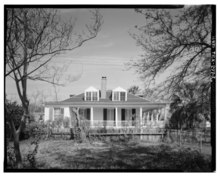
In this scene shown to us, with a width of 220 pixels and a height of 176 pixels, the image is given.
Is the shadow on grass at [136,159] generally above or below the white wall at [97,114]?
below

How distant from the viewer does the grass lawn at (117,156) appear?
14.5ft

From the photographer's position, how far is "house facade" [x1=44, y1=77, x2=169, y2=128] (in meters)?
6.44

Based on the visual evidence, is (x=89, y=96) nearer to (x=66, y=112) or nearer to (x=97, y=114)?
(x=97, y=114)

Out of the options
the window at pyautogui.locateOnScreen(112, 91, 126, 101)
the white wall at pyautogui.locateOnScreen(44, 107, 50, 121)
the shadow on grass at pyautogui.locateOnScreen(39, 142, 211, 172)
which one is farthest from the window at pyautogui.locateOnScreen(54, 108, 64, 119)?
the window at pyautogui.locateOnScreen(112, 91, 126, 101)

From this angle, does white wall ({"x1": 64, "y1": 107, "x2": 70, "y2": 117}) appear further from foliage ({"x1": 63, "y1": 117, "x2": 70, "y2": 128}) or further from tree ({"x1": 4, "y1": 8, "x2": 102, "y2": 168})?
tree ({"x1": 4, "y1": 8, "x2": 102, "y2": 168})

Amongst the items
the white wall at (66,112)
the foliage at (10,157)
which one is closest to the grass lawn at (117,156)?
the foliage at (10,157)

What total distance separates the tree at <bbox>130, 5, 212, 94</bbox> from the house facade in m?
1.56

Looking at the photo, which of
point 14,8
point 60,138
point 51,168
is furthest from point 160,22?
point 60,138

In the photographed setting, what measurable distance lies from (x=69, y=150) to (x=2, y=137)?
2.11 metres

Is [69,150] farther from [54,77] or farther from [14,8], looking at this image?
[14,8]

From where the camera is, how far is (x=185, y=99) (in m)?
5.05

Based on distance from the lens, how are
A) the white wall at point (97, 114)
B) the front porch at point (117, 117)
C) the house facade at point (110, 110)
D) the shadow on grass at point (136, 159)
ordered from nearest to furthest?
1. the shadow on grass at point (136, 159)
2. the house facade at point (110, 110)
3. the front porch at point (117, 117)
4. the white wall at point (97, 114)

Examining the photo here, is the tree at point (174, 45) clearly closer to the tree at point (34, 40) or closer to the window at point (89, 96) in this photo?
the tree at point (34, 40)

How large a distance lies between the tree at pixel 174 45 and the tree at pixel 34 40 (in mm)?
1220
